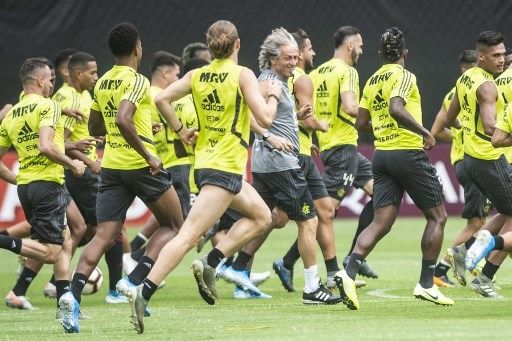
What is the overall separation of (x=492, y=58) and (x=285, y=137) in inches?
78.8

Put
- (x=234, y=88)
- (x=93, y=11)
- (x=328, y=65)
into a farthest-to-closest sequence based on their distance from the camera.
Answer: (x=93, y=11), (x=328, y=65), (x=234, y=88)

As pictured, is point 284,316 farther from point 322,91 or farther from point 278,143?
point 322,91

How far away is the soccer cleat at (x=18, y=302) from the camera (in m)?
12.6

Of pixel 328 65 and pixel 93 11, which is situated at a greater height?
pixel 328 65

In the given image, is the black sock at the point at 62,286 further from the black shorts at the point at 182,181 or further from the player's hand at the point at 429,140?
the black shorts at the point at 182,181

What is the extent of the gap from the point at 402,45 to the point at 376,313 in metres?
2.45

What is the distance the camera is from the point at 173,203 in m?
11.4

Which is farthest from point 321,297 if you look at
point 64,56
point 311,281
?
point 64,56

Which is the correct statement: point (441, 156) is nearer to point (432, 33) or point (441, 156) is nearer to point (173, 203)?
point (432, 33)

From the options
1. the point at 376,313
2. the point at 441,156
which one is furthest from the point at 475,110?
the point at 441,156

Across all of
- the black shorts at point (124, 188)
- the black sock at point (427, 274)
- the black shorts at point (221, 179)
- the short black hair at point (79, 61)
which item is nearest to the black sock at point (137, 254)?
the short black hair at point (79, 61)

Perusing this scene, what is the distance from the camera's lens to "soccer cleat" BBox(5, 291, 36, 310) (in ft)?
41.3

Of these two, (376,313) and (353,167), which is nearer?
(376,313)

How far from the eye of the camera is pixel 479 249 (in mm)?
11469
